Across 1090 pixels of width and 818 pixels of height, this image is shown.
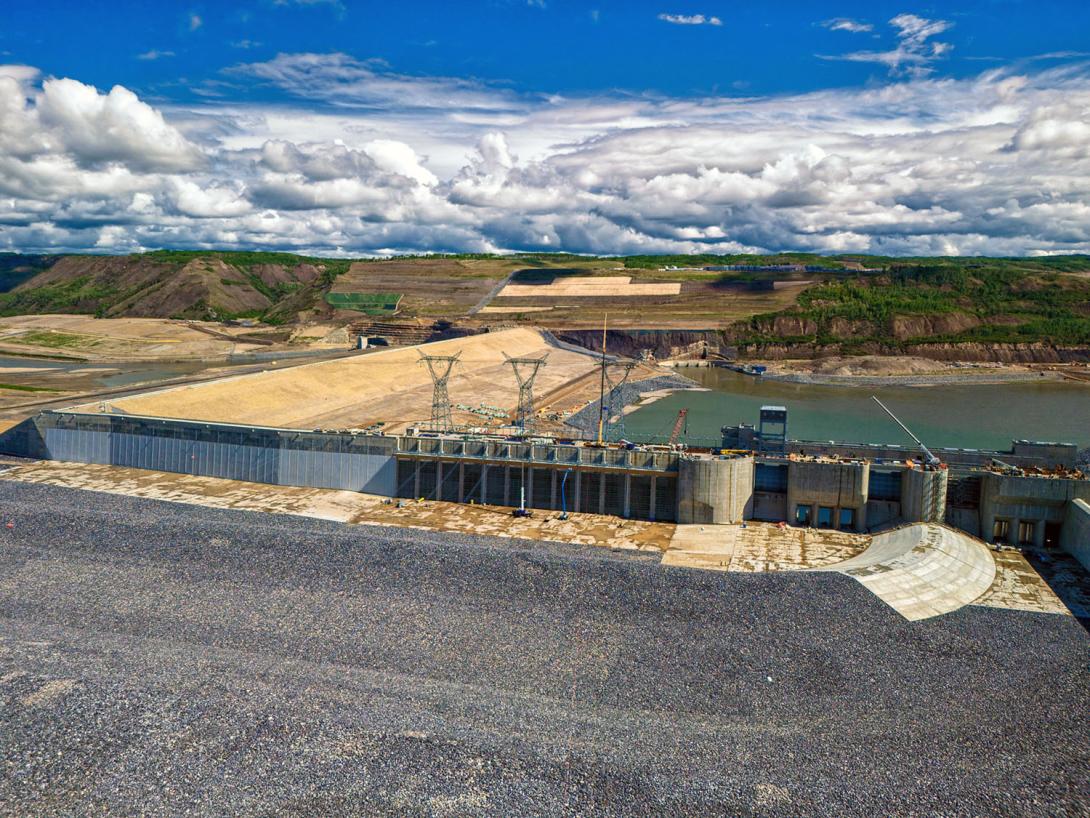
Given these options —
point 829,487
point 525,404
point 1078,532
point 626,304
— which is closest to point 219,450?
point 525,404

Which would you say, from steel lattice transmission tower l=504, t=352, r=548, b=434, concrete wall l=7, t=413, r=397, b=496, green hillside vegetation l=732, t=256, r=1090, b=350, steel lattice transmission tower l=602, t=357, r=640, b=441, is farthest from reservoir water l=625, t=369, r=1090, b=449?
concrete wall l=7, t=413, r=397, b=496

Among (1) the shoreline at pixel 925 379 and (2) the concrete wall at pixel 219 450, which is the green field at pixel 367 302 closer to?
(1) the shoreline at pixel 925 379

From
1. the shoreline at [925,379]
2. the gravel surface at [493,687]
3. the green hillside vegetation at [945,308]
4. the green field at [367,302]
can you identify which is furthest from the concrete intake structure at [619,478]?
the green field at [367,302]

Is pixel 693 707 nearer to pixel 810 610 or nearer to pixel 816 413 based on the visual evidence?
pixel 810 610

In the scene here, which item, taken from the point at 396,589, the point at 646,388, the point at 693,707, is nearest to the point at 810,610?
the point at 693,707

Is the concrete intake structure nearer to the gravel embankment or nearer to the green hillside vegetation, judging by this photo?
the gravel embankment

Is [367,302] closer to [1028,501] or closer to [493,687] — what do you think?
[1028,501]
